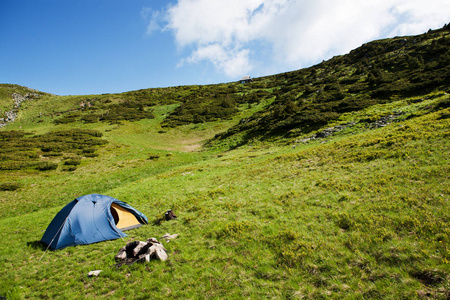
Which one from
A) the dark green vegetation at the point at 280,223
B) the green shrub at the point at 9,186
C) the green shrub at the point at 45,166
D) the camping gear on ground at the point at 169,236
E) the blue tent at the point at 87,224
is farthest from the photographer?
the green shrub at the point at 45,166

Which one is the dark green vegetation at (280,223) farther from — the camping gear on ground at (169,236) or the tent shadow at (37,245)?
the camping gear on ground at (169,236)

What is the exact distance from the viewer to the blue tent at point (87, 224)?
11117 millimetres

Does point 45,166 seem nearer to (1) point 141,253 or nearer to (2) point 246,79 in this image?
(1) point 141,253

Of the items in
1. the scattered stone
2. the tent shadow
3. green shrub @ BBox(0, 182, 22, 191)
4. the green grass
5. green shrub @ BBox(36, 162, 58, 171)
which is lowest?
the green grass

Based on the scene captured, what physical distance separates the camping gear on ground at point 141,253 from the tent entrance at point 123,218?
11.2 ft

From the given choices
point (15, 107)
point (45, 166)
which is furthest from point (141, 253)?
point (15, 107)

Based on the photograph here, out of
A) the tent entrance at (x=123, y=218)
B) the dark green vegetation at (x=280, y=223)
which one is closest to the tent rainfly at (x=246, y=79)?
the dark green vegetation at (x=280, y=223)

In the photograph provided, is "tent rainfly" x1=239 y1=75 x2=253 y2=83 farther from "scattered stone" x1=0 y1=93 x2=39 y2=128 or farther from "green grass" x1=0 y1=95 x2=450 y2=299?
"green grass" x1=0 y1=95 x2=450 y2=299

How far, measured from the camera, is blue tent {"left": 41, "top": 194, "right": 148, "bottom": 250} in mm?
11117

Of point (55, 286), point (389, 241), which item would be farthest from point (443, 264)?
point (55, 286)

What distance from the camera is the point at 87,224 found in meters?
11.6

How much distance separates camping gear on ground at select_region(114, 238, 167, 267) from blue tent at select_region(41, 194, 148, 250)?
8.26 ft

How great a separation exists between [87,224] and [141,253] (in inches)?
191

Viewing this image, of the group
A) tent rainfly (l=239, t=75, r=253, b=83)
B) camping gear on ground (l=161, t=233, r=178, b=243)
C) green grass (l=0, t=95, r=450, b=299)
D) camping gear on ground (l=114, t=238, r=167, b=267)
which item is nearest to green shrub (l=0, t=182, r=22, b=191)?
green grass (l=0, t=95, r=450, b=299)
